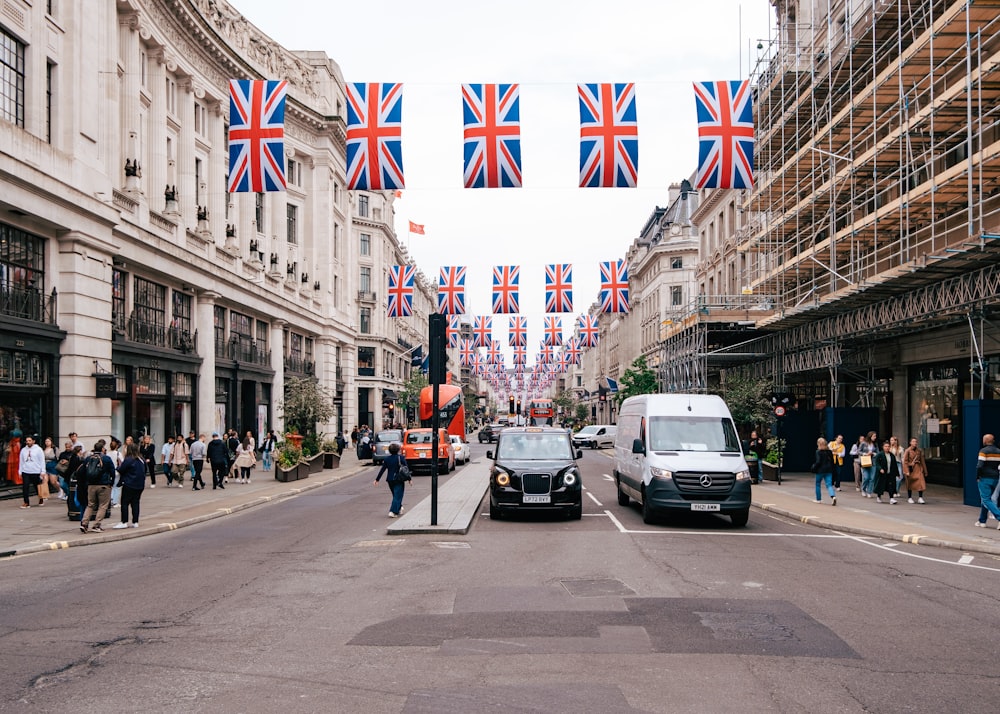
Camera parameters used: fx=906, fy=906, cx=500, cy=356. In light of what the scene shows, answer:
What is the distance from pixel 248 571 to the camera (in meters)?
12.4

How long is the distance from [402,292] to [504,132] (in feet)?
117

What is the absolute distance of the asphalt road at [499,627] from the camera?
22.0 feet

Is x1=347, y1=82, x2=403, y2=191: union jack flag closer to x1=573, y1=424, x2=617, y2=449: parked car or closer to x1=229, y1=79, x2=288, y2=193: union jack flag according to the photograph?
Answer: x1=229, y1=79, x2=288, y2=193: union jack flag

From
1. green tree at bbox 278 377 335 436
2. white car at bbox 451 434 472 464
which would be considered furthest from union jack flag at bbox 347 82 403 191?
white car at bbox 451 434 472 464

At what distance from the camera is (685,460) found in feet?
57.5

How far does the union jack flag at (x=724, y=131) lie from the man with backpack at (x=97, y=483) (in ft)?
46.8

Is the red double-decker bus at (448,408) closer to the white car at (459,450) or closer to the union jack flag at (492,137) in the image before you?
the white car at (459,450)

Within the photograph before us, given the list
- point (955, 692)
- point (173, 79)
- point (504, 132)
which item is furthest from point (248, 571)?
point (173, 79)

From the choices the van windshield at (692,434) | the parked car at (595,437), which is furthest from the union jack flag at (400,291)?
the van windshield at (692,434)

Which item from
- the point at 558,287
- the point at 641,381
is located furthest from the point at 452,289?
the point at 641,381

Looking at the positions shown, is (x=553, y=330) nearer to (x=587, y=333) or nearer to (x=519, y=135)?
(x=587, y=333)

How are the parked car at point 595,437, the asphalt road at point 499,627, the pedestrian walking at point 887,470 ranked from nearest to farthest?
the asphalt road at point 499,627, the pedestrian walking at point 887,470, the parked car at point 595,437

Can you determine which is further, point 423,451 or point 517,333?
point 517,333

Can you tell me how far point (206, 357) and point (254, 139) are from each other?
1740cm
